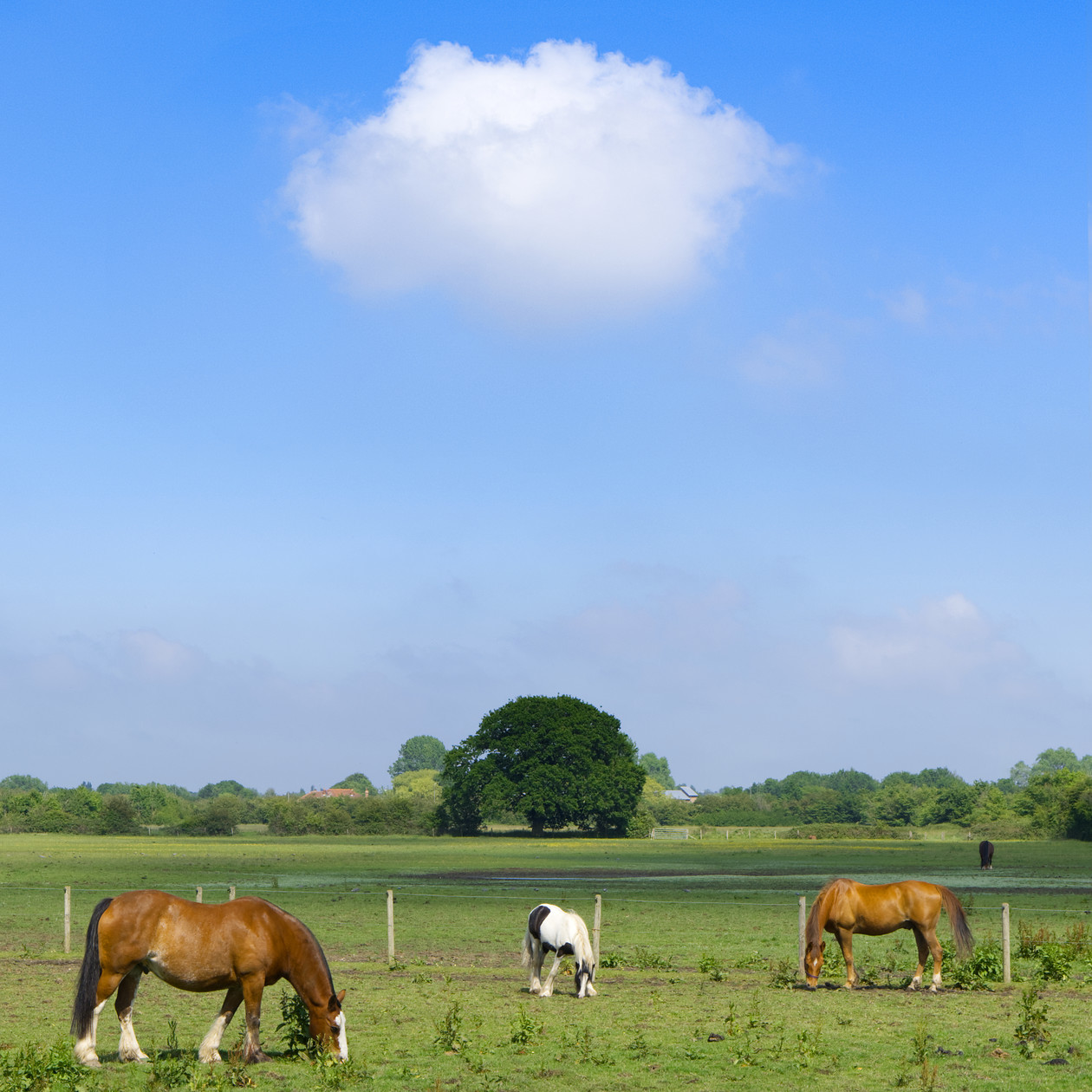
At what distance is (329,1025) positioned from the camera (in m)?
12.3

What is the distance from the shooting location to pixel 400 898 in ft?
125

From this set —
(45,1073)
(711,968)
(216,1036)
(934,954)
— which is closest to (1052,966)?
(934,954)

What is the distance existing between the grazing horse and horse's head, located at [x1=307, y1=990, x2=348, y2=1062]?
537cm

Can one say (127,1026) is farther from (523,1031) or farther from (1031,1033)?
(1031,1033)

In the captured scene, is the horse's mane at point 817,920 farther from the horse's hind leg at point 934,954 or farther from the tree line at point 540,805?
the tree line at point 540,805

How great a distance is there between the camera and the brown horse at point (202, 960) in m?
12.0

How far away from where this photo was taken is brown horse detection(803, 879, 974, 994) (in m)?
18.3

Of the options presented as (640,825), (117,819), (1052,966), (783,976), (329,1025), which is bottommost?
(640,825)

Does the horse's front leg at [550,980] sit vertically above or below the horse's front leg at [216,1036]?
below

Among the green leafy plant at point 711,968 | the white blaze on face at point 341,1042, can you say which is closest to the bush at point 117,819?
the green leafy plant at point 711,968

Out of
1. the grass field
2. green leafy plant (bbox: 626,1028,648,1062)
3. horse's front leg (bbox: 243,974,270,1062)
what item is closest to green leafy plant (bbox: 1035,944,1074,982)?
the grass field

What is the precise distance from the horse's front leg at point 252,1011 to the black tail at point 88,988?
1491 millimetres

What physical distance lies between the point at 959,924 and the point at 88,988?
12595 mm

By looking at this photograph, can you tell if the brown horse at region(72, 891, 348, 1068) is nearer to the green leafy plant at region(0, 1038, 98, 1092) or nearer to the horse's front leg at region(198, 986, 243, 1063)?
the horse's front leg at region(198, 986, 243, 1063)
